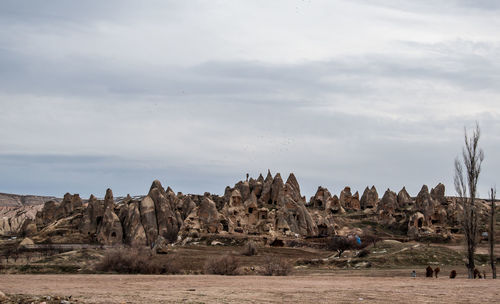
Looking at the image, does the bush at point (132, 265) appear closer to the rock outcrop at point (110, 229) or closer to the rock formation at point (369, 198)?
the rock outcrop at point (110, 229)

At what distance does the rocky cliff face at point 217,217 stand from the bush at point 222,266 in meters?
35.6

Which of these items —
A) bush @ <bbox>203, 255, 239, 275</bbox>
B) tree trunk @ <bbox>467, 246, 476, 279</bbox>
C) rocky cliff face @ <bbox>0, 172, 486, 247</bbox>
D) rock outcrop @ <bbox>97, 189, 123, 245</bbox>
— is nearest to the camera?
tree trunk @ <bbox>467, 246, 476, 279</bbox>

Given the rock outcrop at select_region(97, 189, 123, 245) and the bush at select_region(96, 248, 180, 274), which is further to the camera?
the rock outcrop at select_region(97, 189, 123, 245)

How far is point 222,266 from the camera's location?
37.4 meters

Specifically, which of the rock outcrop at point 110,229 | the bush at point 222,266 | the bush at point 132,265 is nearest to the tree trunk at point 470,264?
the bush at point 222,266

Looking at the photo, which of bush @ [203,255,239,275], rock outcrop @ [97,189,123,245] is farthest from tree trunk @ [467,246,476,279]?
rock outcrop @ [97,189,123,245]

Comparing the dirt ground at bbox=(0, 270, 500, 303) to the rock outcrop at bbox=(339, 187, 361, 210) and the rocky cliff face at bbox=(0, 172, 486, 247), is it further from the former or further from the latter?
the rock outcrop at bbox=(339, 187, 361, 210)

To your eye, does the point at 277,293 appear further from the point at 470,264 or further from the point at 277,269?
the point at 470,264

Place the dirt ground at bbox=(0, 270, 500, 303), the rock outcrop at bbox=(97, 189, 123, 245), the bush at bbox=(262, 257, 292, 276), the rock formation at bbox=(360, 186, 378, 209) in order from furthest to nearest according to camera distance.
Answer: the rock formation at bbox=(360, 186, 378, 209) → the rock outcrop at bbox=(97, 189, 123, 245) → the bush at bbox=(262, 257, 292, 276) → the dirt ground at bbox=(0, 270, 500, 303)

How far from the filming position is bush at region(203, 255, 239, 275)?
37.4m

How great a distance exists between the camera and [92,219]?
295 ft

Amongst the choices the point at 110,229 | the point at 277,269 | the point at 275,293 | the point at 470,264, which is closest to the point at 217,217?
the point at 110,229

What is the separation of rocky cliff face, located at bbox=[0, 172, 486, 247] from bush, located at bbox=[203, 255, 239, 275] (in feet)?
117

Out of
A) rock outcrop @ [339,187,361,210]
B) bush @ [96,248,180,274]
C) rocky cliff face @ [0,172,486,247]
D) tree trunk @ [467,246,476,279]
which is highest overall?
rock outcrop @ [339,187,361,210]
